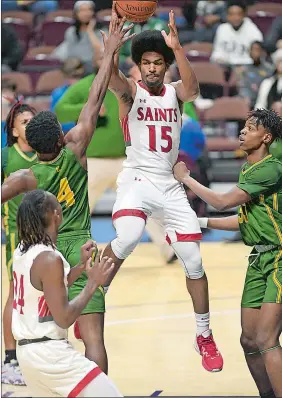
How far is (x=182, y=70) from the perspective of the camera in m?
6.52

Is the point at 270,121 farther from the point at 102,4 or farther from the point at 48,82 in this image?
the point at 102,4

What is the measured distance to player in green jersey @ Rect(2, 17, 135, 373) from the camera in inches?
236

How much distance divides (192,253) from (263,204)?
1.95 ft

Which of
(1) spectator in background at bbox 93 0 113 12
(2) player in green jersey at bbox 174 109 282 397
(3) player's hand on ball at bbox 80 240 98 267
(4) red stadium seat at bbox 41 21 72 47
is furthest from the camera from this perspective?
(1) spectator in background at bbox 93 0 113 12

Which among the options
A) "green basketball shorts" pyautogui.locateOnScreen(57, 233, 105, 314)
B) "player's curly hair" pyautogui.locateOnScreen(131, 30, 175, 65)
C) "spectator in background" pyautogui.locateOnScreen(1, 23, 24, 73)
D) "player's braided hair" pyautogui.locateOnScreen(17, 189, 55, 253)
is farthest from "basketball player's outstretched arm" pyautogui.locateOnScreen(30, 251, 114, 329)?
"spectator in background" pyautogui.locateOnScreen(1, 23, 24, 73)

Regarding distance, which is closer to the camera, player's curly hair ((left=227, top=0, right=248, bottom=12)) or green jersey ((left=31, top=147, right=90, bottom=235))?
green jersey ((left=31, top=147, right=90, bottom=235))

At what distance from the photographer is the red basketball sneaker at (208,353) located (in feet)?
21.4

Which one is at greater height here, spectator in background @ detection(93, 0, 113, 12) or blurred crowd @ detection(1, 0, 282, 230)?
spectator in background @ detection(93, 0, 113, 12)

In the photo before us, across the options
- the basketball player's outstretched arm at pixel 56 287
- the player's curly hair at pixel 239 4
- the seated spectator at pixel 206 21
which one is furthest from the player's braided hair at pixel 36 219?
the seated spectator at pixel 206 21

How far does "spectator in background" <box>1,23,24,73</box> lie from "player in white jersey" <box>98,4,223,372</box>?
8.53m

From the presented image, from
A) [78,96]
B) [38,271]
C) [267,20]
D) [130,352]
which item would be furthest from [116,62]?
[267,20]

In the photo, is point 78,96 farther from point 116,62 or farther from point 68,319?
point 68,319

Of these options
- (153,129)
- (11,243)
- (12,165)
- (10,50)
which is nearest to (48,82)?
(10,50)

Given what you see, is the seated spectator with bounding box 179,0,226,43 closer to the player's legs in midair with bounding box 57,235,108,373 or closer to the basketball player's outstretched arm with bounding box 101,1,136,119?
the basketball player's outstretched arm with bounding box 101,1,136,119
